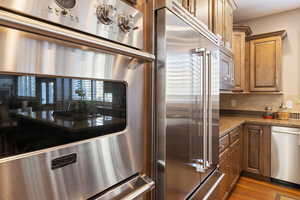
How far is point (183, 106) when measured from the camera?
965mm

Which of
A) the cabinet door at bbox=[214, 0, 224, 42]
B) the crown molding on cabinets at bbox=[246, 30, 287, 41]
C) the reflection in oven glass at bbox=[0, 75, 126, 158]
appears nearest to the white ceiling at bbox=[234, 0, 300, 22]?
the crown molding on cabinets at bbox=[246, 30, 287, 41]

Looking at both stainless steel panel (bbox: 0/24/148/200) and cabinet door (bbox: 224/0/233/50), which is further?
cabinet door (bbox: 224/0/233/50)

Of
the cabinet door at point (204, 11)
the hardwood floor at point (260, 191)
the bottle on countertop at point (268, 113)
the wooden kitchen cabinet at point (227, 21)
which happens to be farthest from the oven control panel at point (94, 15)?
the bottle on countertop at point (268, 113)

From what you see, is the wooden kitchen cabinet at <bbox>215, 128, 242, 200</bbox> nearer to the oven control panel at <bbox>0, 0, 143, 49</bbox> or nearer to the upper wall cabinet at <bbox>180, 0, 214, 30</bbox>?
the upper wall cabinet at <bbox>180, 0, 214, 30</bbox>

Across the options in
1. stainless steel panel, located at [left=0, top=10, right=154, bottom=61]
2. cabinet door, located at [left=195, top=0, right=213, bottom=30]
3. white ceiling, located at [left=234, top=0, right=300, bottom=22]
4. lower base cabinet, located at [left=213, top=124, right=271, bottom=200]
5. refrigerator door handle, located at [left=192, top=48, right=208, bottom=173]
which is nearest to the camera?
stainless steel panel, located at [left=0, top=10, right=154, bottom=61]

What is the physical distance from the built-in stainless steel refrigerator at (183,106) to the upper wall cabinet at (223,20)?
0.61 meters

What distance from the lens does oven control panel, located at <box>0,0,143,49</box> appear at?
1.43 feet

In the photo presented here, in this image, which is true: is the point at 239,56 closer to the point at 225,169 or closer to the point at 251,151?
the point at 251,151

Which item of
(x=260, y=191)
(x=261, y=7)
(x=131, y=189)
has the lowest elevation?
(x=260, y=191)

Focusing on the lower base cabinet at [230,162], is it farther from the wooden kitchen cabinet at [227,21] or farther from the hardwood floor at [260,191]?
the wooden kitchen cabinet at [227,21]

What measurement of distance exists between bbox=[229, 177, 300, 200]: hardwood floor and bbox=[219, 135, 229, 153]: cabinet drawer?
80 centimetres

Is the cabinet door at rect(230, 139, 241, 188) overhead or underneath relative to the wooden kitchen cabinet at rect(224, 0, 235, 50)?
underneath

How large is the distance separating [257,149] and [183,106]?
2309 mm

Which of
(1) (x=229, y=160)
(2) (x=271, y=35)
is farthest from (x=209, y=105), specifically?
(2) (x=271, y=35)
